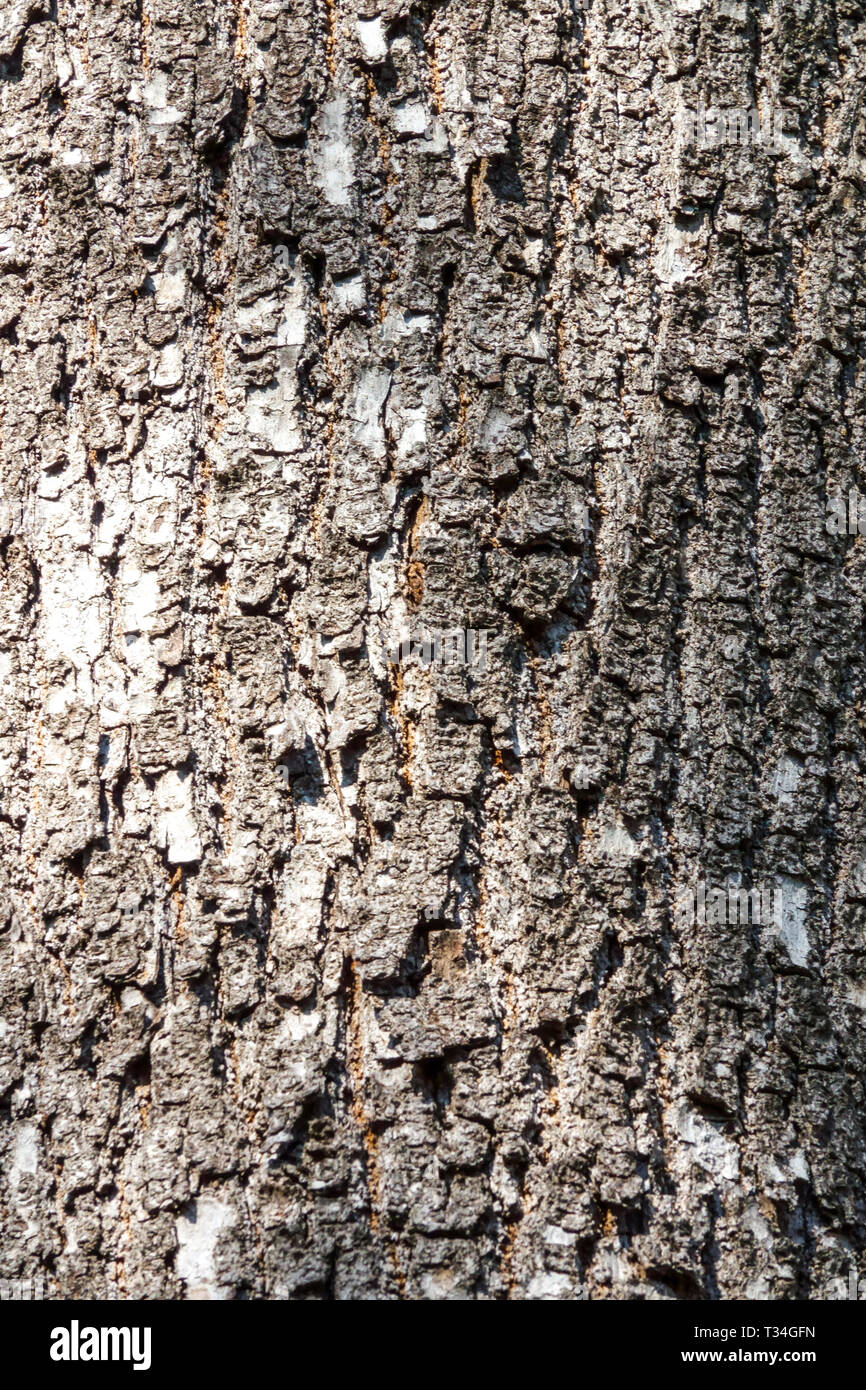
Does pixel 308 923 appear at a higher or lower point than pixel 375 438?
lower

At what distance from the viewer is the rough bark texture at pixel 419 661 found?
3.77 feet

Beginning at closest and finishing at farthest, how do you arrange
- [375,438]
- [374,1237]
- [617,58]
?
[374,1237] → [375,438] → [617,58]

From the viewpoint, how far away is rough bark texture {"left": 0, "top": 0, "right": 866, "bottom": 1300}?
1.15 m

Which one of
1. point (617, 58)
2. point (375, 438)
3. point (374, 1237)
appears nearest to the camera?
point (374, 1237)

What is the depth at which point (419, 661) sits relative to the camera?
1224 mm

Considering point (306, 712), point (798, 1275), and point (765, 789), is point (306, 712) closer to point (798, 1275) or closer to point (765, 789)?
point (765, 789)

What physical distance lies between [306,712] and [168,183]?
2.22 ft

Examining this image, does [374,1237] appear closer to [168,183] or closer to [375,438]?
[375,438]
